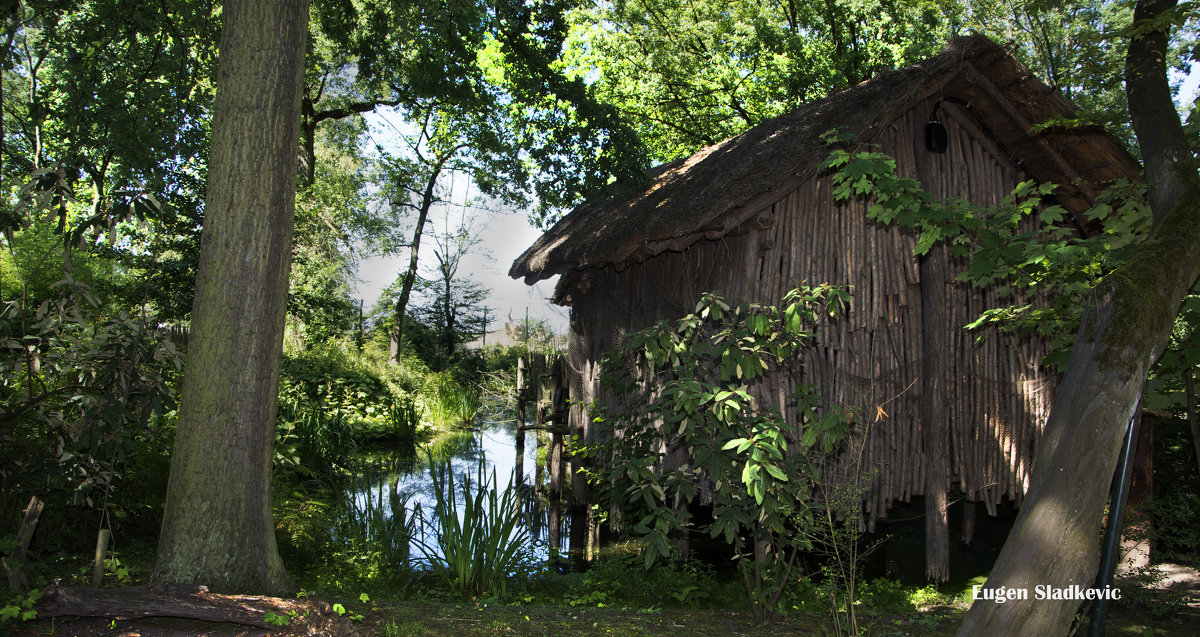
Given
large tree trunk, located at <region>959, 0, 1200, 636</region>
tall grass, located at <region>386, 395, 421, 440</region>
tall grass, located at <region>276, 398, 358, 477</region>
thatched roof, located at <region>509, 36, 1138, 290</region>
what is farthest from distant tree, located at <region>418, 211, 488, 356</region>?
large tree trunk, located at <region>959, 0, 1200, 636</region>

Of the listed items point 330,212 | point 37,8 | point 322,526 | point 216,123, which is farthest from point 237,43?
point 330,212

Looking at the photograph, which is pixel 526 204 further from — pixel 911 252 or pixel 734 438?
pixel 734 438

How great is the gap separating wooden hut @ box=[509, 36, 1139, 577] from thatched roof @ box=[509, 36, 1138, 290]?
0.02 metres

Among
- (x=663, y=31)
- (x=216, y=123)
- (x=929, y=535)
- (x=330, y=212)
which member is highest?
(x=663, y=31)

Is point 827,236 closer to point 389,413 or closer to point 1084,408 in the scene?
point 1084,408

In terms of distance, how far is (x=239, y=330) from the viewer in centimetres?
346

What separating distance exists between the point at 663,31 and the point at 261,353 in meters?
12.4

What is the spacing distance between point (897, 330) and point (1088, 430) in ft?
10.9

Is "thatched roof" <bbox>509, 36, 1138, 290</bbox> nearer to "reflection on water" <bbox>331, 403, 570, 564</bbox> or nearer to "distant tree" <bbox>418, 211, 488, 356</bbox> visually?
"reflection on water" <bbox>331, 403, 570, 564</bbox>

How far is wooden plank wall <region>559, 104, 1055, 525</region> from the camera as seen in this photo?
5.93 metres

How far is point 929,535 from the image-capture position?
5.98 meters

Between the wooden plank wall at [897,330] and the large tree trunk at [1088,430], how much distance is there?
2.70 m

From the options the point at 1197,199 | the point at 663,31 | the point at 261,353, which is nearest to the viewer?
the point at 1197,199

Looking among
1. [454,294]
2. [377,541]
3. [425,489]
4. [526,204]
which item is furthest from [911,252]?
[454,294]
